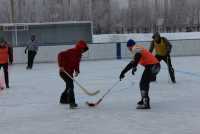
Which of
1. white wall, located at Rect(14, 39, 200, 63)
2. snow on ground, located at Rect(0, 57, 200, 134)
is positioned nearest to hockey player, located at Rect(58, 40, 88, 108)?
snow on ground, located at Rect(0, 57, 200, 134)

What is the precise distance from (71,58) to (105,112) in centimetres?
113

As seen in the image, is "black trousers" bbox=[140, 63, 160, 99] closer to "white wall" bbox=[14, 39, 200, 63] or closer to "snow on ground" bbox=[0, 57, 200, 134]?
"snow on ground" bbox=[0, 57, 200, 134]

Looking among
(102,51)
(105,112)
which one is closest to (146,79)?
(105,112)

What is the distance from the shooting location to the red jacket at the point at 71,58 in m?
8.87

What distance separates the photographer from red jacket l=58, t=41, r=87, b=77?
8.87 meters

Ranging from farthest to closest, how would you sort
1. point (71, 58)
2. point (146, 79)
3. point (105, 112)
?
1. point (71, 58)
2. point (146, 79)
3. point (105, 112)

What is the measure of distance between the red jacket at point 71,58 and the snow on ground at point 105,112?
702 millimetres

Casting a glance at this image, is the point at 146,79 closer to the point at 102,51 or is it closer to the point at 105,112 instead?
the point at 105,112

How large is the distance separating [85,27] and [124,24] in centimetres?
1914

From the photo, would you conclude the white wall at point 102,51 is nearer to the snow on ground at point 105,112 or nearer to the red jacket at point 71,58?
the snow on ground at point 105,112

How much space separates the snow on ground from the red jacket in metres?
0.70

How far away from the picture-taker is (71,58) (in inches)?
353

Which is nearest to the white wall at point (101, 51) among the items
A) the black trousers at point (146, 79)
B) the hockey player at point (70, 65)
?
the hockey player at point (70, 65)

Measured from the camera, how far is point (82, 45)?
8.83 meters
